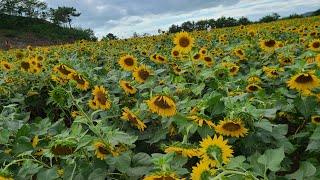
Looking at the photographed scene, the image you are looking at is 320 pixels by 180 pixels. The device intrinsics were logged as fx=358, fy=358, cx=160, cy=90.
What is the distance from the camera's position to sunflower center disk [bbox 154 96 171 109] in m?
1.96

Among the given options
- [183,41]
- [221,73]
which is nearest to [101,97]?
[221,73]

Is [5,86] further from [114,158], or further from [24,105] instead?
[114,158]

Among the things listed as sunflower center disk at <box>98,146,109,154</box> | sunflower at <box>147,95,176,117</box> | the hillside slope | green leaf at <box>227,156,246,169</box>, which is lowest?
green leaf at <box>227,156,246,169</box>

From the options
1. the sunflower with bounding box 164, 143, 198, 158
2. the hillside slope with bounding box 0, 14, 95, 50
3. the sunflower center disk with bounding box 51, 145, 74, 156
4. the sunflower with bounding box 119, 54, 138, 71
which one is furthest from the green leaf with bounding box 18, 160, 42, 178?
the hillside slope with bounding box 0, 14, 95, 50

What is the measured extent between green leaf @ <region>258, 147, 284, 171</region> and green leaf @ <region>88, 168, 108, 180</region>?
71cm

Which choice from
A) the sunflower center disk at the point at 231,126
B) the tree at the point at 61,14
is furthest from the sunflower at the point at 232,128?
the tree at the point at 61,14

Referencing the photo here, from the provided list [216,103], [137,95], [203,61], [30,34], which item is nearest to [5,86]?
→ [137,95]

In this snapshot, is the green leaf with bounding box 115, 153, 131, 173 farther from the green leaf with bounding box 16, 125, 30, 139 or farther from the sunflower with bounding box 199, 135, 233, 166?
the green leaf with bounding box 16, 125, 30, 139

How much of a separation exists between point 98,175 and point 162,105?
1.79 feet

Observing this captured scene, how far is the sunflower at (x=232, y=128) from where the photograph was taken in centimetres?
177

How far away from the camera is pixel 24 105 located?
4.06 metres

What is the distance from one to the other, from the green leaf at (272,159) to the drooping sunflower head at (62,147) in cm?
82

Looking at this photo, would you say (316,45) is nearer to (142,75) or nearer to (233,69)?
(233,69)

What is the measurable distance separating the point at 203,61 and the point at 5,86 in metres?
2.08
